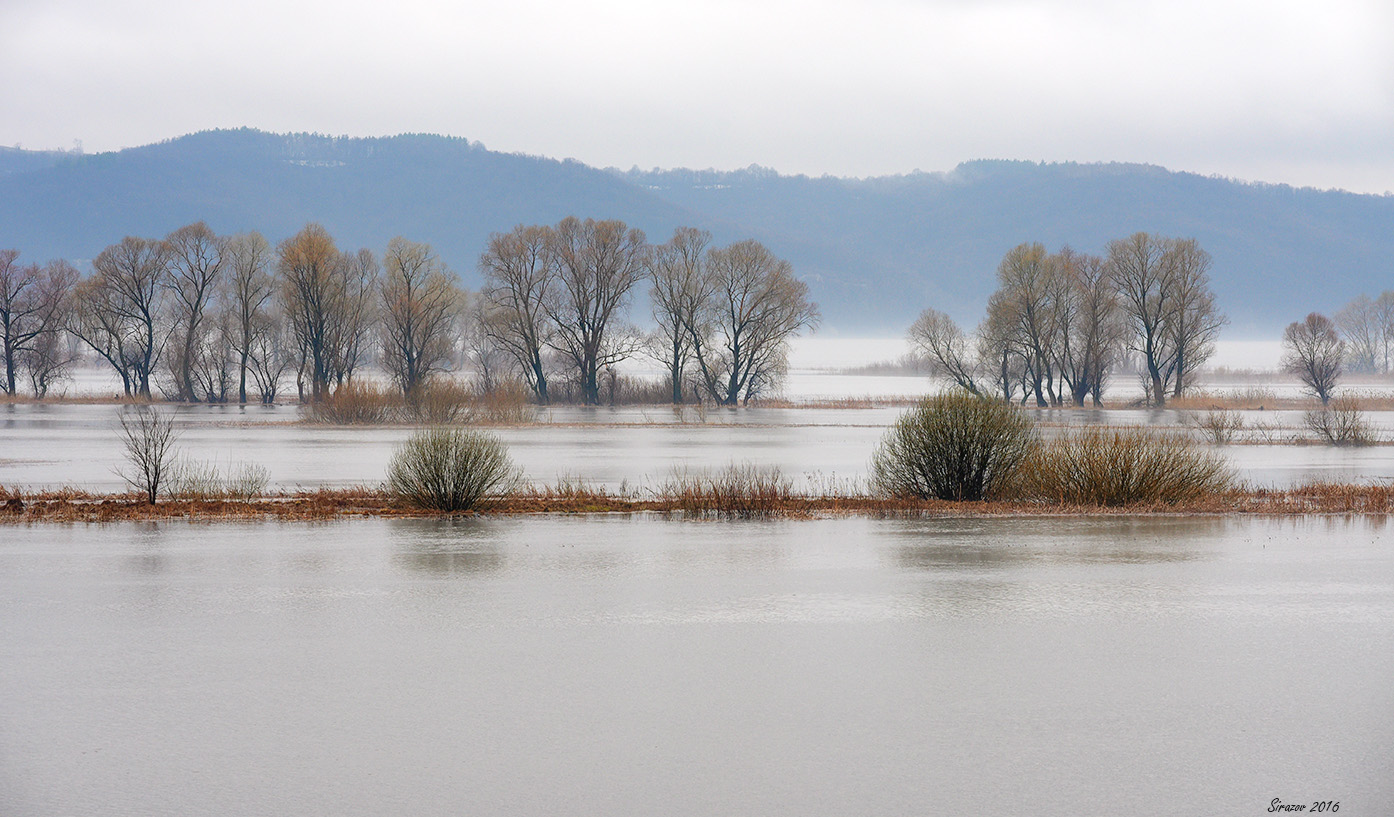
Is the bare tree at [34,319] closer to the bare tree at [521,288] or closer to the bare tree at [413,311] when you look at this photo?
the bare tree at [413,311]

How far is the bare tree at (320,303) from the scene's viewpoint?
79.4m

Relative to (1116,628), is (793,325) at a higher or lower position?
higher

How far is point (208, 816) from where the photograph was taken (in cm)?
668

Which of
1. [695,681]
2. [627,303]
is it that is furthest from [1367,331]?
[695,681]

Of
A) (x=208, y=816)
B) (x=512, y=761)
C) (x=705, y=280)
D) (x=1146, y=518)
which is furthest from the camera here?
(x=705, y=280)

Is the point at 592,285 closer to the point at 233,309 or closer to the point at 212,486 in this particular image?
the point at 233,309

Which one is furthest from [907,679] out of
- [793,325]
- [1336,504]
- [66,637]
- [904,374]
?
[904,374]

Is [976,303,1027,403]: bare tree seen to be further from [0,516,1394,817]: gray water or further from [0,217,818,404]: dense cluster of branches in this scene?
[0,516,1394,817]: gray water

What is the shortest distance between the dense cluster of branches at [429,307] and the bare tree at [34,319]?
22cm

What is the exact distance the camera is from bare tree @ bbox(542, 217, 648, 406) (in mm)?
85312

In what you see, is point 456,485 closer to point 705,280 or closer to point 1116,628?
point 1116,628

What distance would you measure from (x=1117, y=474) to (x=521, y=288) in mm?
64995

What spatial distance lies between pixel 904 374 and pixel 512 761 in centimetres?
16400

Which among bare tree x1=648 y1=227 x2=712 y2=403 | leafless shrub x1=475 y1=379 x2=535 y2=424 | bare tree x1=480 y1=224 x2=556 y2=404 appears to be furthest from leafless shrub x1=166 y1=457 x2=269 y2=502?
bare tree x1=648 y1=227 x2=712 y2=403
